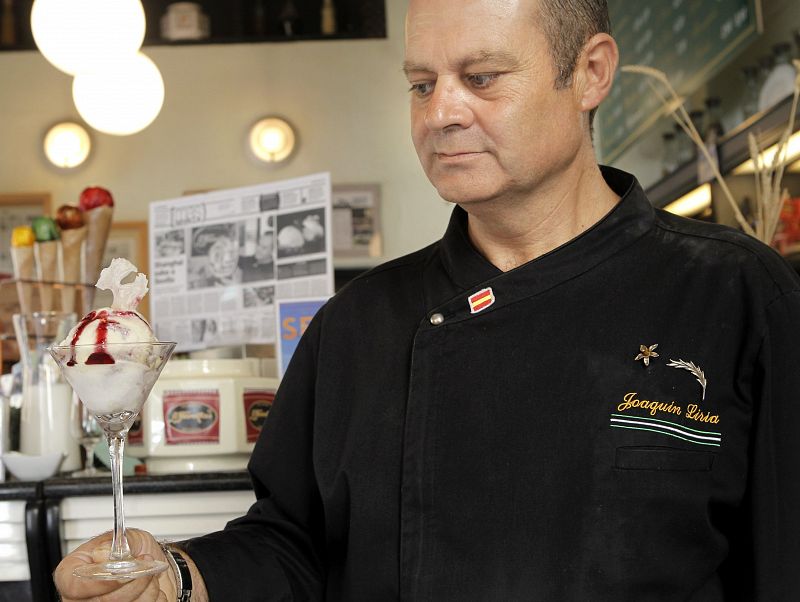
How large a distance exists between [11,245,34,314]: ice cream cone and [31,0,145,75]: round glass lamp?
1108 mm

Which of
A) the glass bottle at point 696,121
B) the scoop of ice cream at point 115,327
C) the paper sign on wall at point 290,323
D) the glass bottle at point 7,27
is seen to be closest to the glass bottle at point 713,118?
the glass bottle at point 696,121

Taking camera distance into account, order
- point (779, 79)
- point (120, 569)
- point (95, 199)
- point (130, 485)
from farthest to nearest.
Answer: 1. point (779, 79)
2. point (95, 199)
3. point (130, 485)
4. point (120, 569)

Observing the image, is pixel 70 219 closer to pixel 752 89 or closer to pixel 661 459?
pixel 661 459

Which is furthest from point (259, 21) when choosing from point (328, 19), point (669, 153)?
point (669, 153)

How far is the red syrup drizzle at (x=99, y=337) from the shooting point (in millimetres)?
1143

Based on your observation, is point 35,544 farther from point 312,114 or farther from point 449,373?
point 312,114

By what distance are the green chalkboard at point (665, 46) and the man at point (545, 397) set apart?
2081 mm

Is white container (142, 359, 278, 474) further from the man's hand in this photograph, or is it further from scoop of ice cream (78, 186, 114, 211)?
the man's hand

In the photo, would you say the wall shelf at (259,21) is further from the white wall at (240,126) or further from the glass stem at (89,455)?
the glass stem at (89,455)

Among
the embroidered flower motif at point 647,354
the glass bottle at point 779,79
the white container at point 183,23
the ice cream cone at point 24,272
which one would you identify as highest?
the white container at point 183,23

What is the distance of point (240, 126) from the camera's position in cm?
608

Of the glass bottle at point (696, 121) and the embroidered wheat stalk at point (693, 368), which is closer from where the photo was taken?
the embroidered wheat stalk at point (693, 368)

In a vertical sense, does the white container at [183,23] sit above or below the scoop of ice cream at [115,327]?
above

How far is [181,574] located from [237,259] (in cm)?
124
